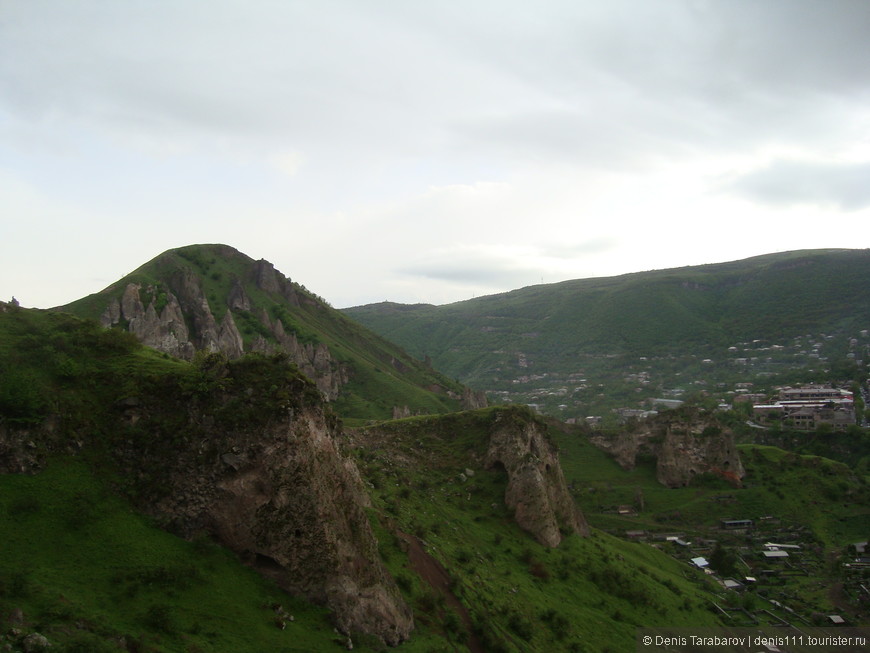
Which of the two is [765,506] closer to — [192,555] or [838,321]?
[192,555]

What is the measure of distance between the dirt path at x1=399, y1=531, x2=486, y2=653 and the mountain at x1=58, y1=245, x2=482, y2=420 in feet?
148

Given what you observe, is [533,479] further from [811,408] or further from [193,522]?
[811,408]

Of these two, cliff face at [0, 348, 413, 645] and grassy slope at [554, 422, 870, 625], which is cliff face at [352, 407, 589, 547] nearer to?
cliff face at [0, 348, 413, 645]

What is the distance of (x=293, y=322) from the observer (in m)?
107

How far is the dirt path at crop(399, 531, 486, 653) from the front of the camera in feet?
75.6

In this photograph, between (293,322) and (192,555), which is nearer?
(192,555)

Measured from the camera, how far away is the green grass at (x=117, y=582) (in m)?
14.1

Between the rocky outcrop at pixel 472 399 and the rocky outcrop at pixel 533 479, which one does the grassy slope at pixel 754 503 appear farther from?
the rocky outcrop at pixel 472 399

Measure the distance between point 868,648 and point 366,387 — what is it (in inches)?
3030

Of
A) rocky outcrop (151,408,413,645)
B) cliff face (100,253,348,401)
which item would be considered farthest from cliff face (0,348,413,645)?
cliff face (100,253,348,401)

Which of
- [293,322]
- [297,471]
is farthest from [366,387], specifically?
[297,471]

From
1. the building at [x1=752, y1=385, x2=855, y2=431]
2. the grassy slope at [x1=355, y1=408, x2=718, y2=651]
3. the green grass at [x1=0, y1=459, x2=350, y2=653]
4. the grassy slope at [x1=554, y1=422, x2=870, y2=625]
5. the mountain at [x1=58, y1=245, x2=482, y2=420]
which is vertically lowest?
the grassy slope at [x1=554, y1=422, x2=870, y2=625]

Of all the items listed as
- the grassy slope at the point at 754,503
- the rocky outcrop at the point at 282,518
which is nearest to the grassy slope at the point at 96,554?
the rocky outcrop at the point at 282,518

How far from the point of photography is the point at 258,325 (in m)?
96.4
